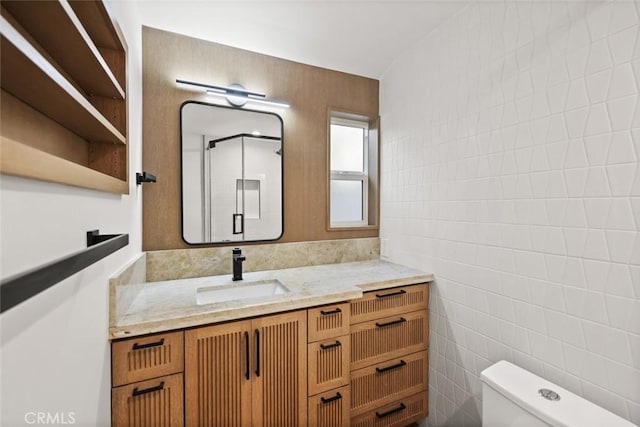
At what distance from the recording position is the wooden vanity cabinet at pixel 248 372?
120cm

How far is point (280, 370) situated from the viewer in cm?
136

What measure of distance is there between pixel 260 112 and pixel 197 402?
5.72ft

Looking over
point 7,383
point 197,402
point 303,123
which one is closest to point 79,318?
point 7,383

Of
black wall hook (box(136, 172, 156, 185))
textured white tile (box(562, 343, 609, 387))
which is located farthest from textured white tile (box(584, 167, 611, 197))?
black wall hook (box(136, 172, 156, 185))

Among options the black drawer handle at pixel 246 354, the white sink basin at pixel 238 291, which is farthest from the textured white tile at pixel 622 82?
the black drawer handle at pixel 246 354

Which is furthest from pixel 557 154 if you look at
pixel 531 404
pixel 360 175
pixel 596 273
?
pixel 360 175

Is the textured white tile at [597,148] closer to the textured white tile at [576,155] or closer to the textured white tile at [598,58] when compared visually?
the textured white tile at [576,155]

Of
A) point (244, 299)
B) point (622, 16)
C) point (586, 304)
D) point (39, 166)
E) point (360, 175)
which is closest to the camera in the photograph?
point (39, 166)

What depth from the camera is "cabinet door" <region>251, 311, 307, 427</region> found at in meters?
1.31

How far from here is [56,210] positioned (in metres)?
0.61

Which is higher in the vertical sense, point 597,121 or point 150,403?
point 597,121

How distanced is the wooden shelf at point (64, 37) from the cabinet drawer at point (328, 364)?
1.40m

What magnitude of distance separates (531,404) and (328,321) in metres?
0.89

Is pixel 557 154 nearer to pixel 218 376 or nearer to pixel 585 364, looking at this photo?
pixel 585 364
